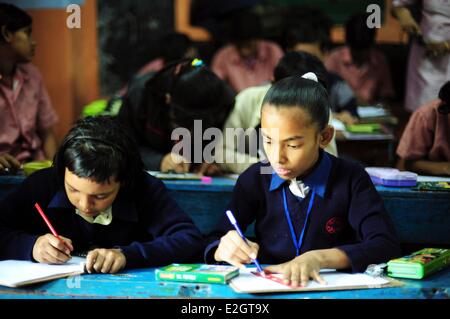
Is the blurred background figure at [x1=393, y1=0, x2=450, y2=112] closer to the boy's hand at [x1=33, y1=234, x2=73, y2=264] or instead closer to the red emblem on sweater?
the red emblem on sweater

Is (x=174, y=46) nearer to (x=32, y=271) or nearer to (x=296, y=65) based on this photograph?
(x=296, y=65)

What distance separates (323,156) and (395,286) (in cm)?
53

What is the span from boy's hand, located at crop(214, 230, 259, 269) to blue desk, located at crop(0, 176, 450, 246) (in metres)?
0.79

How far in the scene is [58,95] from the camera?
16.7 feet

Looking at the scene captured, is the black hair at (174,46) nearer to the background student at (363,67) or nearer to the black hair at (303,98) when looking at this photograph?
the background student at (363,67)

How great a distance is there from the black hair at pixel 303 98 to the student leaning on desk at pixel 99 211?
1.53 feet

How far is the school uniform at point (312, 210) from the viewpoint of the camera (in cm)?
208

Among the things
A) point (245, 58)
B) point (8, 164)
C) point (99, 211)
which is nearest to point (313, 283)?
point (99, 211)

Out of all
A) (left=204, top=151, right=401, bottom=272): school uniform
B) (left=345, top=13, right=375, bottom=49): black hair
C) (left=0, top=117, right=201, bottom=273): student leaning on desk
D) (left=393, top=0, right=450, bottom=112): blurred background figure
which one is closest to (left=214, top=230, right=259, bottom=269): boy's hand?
(left=204, top=151, right=401, bottom=272): school uniform

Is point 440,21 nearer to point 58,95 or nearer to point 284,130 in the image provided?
point 284,130

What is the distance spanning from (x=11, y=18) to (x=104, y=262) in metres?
2.06

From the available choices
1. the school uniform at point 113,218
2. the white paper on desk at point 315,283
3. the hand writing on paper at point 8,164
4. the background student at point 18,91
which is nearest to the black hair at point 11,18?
the background student at point 18,91
